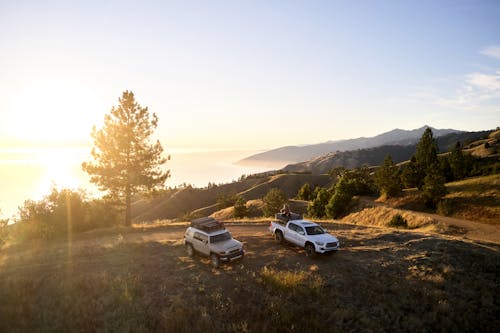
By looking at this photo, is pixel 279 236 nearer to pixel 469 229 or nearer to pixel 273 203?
pixel 469 229

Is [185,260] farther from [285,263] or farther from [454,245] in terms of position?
[454,245]

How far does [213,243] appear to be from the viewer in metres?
17.6

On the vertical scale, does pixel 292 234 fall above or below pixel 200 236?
below

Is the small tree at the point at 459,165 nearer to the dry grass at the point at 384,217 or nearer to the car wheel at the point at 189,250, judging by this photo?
the dry grass at the point at 384,217

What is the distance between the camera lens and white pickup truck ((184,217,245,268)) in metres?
17.0

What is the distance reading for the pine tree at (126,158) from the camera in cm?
3011

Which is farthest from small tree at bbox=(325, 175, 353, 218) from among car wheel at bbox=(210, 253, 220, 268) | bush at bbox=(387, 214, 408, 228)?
car wheel at bbox=(210, 253, 220, 268)

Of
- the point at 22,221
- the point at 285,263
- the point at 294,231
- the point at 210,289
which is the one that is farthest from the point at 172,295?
the point at 22,221

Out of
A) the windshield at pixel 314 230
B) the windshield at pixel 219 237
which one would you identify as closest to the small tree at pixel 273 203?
the windshield at pixel 314 230

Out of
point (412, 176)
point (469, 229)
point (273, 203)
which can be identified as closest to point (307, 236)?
point (469, 229)

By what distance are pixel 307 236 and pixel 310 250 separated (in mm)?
868

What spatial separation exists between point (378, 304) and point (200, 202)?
336 feet

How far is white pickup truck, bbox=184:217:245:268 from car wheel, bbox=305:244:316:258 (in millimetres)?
4132

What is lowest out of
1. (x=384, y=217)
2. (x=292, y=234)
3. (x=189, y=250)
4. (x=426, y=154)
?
(x=384, y=217)
